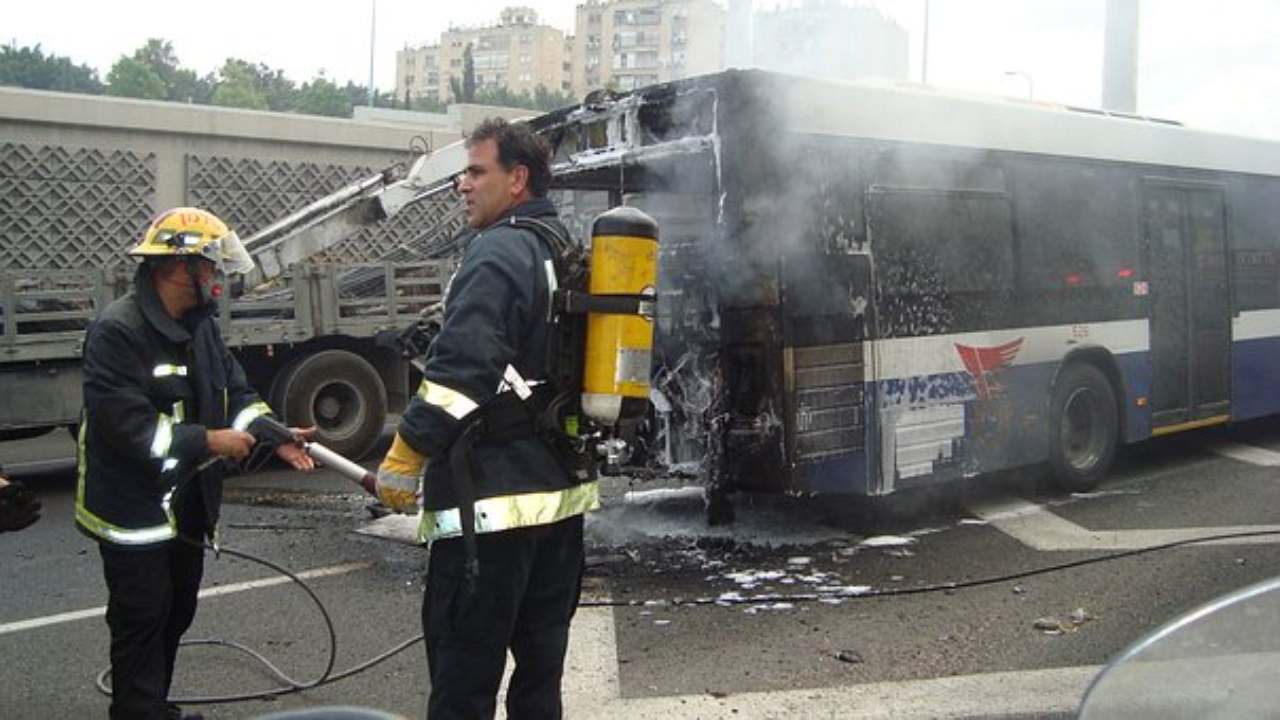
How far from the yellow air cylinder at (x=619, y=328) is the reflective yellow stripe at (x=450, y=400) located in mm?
409

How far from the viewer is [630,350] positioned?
305 cm

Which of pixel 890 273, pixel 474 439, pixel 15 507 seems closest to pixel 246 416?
pixel 15 507

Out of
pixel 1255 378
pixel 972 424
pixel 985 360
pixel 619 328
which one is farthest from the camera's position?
pixel 1255 378

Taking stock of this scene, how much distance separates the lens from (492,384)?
9.14 ft

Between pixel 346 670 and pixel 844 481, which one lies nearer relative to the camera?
pixel 346 670

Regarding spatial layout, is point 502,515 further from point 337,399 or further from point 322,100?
point 322,100

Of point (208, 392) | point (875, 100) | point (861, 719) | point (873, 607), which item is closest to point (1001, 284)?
point (875, 100)

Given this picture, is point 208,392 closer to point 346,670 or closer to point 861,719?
point 346,670

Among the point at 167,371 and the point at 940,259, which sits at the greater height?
the point at 940,259

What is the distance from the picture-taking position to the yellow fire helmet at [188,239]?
347cm

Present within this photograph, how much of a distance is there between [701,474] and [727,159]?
183 cm

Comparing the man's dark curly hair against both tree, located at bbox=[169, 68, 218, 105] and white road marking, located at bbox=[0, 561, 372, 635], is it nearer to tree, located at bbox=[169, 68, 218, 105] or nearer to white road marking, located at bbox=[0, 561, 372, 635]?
white road marking, located at bbox=[0, 561, 372, 635]

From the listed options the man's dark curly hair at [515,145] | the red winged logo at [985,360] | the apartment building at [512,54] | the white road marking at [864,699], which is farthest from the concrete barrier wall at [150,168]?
the apartment building at [512,54]

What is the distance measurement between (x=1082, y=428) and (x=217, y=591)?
6.10m
